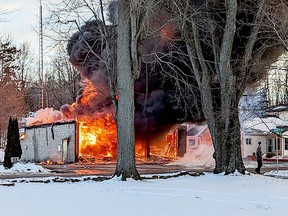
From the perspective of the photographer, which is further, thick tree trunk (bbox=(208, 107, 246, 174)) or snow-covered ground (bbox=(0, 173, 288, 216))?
thick tree trunk (bbox=(208, 107, 246, 174))

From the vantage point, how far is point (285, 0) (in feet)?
73.2

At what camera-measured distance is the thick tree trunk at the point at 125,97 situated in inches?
743

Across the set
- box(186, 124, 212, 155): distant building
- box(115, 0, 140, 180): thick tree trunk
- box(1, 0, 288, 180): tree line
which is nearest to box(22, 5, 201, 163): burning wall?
box(186, 124, 212, 155): distant building

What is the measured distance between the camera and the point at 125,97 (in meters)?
19.0

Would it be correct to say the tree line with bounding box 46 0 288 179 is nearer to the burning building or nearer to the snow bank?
the snow bank

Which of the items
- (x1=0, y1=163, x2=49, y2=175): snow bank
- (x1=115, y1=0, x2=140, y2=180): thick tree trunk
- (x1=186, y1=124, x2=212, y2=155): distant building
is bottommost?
(x1=0, y1=163, x2=49, y2=175): snow bank

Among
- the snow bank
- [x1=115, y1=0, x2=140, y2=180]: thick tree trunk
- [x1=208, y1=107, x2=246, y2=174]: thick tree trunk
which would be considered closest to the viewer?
[x1=115, y1=0, x2=140, y2=180]: thick tree trunk

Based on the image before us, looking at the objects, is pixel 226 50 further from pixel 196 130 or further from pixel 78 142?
pixel 196 130

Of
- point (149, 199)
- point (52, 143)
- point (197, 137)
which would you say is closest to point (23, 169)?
point (52, 143)

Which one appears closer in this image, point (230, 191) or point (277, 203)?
point (277, 203)

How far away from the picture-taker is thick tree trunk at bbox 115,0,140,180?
18875 millimetres

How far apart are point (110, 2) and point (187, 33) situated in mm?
3763

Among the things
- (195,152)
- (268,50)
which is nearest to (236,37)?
(268,50)

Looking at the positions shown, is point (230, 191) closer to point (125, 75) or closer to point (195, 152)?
point (125, 75)
